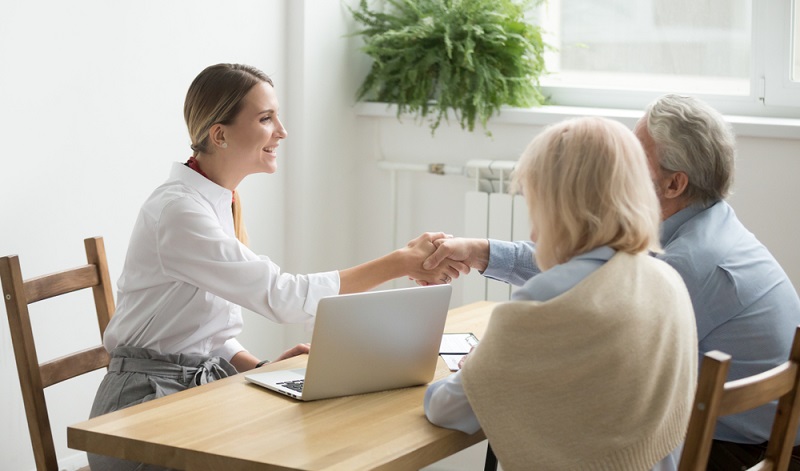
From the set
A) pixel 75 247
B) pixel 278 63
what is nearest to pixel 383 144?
pixel 278 63

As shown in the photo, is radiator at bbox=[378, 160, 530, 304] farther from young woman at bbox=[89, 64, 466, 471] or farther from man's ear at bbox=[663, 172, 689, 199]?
man's ear at bbox=[663, 172, 689, 199]

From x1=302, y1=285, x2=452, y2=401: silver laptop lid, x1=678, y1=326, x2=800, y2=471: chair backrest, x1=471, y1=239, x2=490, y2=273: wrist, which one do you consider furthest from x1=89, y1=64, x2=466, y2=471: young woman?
x1=678, y1=326, x2=800, y2=471: chair backrest

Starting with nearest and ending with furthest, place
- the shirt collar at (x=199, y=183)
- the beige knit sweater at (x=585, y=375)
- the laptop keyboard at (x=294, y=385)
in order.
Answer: the beige knit sweater at (x=585, y=375) → the laptop keyboard at (x=294, y=385) → the shirt collar at (x=199, y=183)

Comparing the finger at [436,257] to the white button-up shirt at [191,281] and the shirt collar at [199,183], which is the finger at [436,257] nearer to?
the white button-up shirt at [191,281]

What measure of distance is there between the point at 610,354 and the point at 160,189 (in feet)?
3.89

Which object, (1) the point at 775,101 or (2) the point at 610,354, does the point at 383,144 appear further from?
(2) the point at 610,354

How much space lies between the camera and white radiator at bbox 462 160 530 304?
351cm

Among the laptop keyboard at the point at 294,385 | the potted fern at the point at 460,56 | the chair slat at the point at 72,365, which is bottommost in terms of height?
the chair slat at the point at 72,365

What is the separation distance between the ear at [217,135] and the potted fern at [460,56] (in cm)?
129

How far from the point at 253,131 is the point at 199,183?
19 centimetres

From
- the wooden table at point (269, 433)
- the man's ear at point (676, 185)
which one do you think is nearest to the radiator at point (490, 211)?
the man's ear at point (676, 185)

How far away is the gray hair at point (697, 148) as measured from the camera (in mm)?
2100

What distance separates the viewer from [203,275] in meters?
2.22

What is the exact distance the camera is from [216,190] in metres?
2.35
